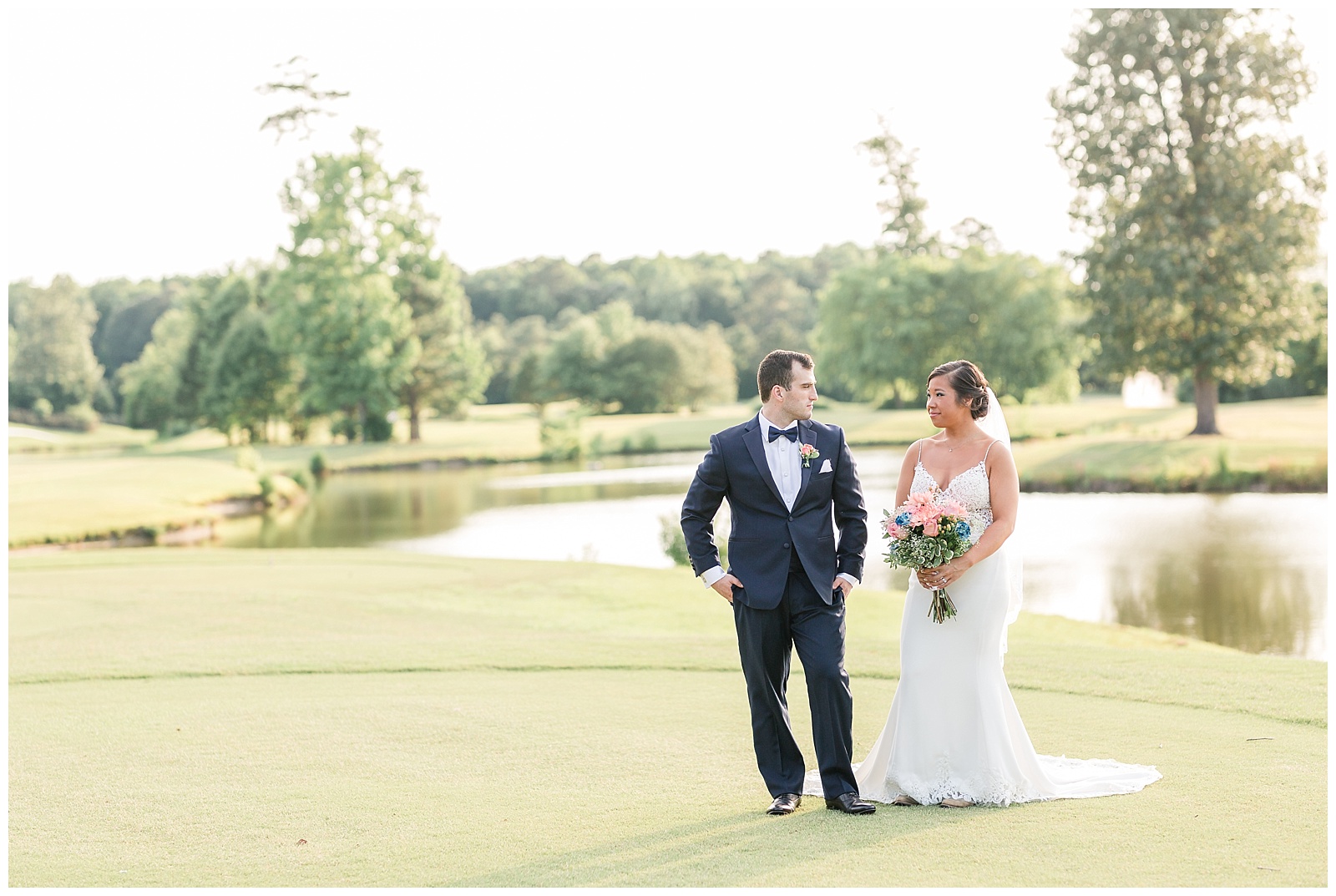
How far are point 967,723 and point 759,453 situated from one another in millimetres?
1644

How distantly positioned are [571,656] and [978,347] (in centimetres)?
5428

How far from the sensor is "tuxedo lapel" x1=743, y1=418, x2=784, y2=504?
19.1 ft

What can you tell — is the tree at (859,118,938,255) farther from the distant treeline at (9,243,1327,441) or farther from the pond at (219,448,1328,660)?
the pond at (219,448,1328,660)

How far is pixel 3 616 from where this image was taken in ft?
41.4

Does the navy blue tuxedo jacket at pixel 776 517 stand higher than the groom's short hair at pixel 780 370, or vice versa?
the groom's short hair at pixel 780 370

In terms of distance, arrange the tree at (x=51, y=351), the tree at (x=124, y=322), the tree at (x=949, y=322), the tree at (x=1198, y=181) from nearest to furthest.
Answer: the tree at (x=1198, y=181), the tree at (x=949, y=322), the tree at (x=51, y=351), the tree at (x=124, y=322)

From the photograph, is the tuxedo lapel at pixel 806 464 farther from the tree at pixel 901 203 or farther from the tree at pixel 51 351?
the tree at pixel 51 351

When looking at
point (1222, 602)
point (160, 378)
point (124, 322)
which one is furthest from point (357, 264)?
point (1222, 602)

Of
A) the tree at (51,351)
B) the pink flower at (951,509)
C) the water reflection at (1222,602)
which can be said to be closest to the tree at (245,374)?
the tree at (51,351)

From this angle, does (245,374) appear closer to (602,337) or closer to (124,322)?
(602,337)

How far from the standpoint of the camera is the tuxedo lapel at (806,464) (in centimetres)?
579

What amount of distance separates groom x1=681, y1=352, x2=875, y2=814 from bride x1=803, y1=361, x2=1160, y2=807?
1.17 ft

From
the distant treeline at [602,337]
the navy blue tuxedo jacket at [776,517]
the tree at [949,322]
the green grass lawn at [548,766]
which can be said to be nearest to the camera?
the green grass lawn at [548,766]

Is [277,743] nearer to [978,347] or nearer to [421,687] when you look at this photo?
[421,687]
